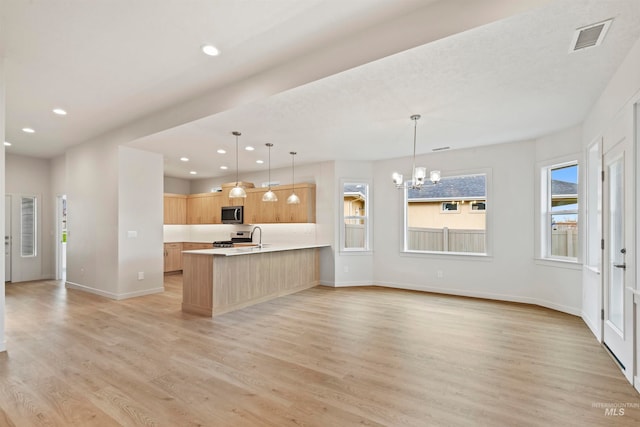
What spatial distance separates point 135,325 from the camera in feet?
13.3

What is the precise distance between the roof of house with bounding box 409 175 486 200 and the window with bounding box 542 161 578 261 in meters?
1.04

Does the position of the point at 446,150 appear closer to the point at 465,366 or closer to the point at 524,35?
the point at 524,35

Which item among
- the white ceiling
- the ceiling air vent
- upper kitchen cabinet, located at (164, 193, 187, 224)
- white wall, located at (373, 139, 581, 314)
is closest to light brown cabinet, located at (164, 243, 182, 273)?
upper kitchen cabinet, located at (164, 193, 187, 224)

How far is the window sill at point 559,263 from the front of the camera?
14.6 ft

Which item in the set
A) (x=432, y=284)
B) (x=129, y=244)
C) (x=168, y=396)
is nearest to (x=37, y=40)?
(x=168, y=396)

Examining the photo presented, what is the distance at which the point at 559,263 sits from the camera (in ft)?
15.4

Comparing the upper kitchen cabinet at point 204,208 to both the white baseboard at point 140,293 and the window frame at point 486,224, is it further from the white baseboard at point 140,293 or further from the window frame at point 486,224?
the window frame at point 486,224

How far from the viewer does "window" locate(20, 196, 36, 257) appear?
734 centimetres

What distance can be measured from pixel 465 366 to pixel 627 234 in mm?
1868

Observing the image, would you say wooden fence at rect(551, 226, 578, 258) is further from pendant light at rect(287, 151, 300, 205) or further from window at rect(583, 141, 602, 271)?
pendant light at rect(287, 151, 300, 205)

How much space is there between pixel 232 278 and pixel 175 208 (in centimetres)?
531

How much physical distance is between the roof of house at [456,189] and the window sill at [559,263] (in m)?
1.45

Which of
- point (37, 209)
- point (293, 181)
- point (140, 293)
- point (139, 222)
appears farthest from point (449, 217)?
point (37, 209)

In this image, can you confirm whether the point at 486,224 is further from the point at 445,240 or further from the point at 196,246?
the point at 196,246
